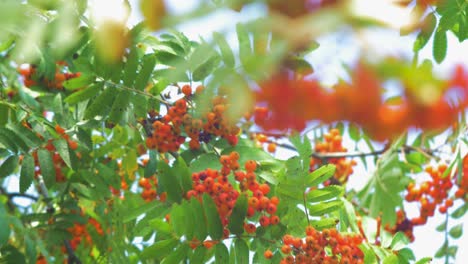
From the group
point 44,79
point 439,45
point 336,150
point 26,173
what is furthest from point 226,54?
point 336,150

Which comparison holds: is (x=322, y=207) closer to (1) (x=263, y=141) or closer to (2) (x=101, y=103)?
(2) (x=101, y=103)

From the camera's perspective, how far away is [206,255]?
2.56 m

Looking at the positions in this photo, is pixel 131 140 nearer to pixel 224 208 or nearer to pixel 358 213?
pixel 224 208

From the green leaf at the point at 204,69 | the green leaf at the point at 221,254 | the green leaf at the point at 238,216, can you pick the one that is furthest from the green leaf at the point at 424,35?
the green leaf at the point at 221,254

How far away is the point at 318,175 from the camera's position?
2.49 metres

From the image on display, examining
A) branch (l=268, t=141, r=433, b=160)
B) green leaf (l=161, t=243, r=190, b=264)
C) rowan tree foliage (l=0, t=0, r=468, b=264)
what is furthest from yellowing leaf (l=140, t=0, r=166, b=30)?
branch (l=268, t=141, r=433, b=160)

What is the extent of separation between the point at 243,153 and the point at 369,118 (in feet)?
5.83

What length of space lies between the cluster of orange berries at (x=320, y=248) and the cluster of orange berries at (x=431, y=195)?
171 centimetres

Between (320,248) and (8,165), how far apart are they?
1.26 metres

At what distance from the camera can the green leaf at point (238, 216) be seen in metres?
2.28

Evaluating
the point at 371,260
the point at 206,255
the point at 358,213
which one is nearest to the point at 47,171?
the point at 206,255

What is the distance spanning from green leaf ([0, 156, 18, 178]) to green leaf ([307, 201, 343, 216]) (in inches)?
45.1

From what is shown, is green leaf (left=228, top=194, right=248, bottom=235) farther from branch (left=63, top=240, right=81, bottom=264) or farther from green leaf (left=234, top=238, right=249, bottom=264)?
branch (left=63, top=240, right=81, bottom=264)

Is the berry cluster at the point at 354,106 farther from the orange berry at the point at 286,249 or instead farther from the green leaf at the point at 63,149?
the green leaf at the point at 63,149
